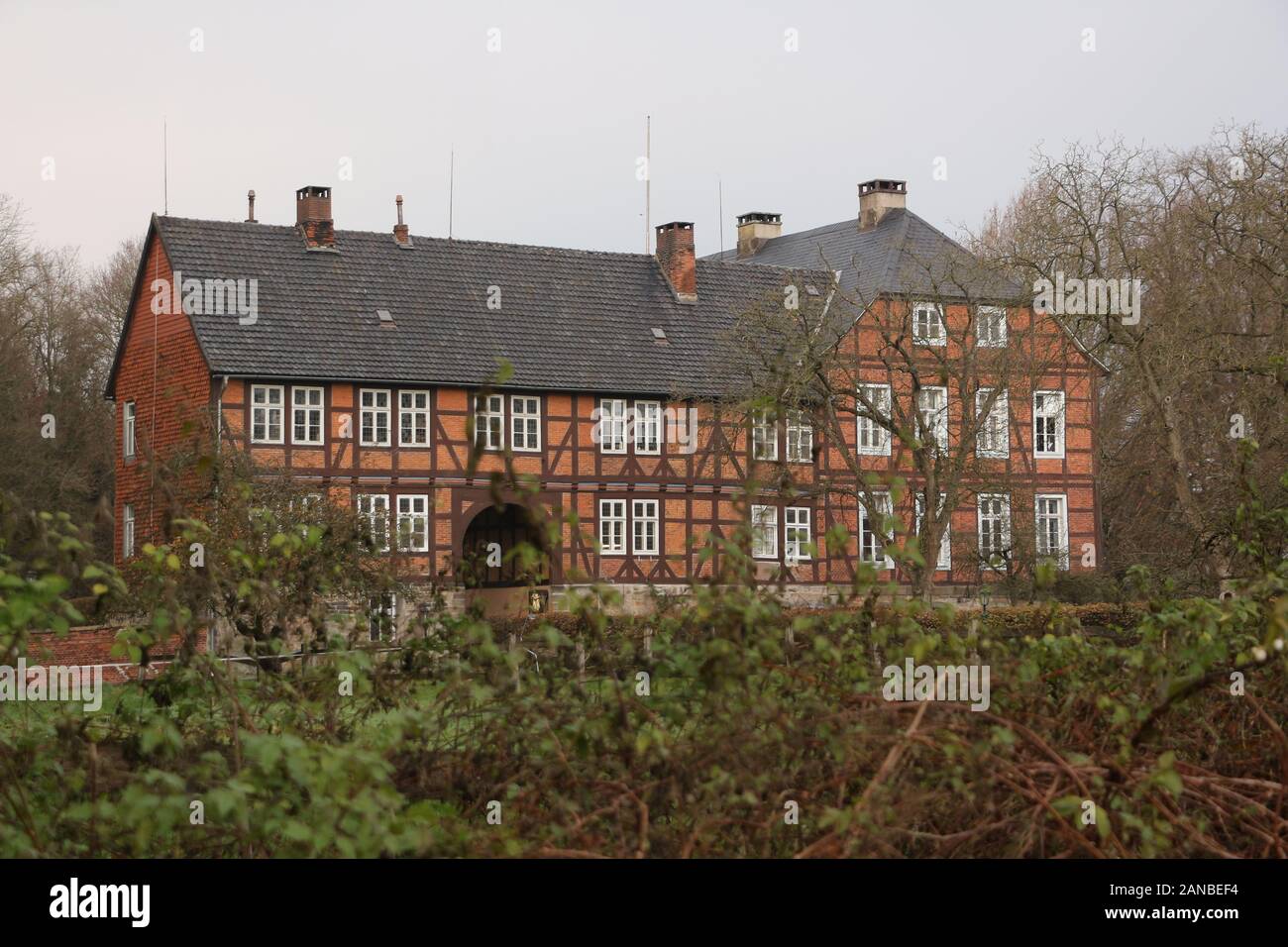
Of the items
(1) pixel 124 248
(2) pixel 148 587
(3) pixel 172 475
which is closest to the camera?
(2) pixel 148 587

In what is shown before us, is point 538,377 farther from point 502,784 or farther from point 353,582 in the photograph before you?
point 502,784

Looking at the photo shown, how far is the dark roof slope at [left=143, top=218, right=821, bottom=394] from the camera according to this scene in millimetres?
32281

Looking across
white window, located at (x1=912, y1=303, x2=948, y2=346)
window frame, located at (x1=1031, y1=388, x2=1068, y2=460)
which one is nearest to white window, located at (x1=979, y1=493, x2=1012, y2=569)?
window frame, located at (x1=1031, y1=388, x2=1068, y2=460)

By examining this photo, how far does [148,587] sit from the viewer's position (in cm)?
644

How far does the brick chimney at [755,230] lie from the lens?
2073 inches

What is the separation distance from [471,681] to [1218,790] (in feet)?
8.49

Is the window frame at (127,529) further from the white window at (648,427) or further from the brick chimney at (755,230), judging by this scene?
the brick chimney at (755,230)

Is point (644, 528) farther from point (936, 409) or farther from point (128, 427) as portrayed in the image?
point (128, 427)

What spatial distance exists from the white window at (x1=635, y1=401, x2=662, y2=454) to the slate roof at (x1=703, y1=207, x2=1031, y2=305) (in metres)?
4.50

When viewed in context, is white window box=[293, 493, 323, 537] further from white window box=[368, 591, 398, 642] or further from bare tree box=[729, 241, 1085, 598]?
white window box=[368, 591, 398, 642]

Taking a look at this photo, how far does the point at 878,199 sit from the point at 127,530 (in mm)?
21175

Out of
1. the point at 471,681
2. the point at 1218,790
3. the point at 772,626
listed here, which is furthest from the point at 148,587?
the point at 1218,790

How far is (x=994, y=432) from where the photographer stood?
3144 cm
